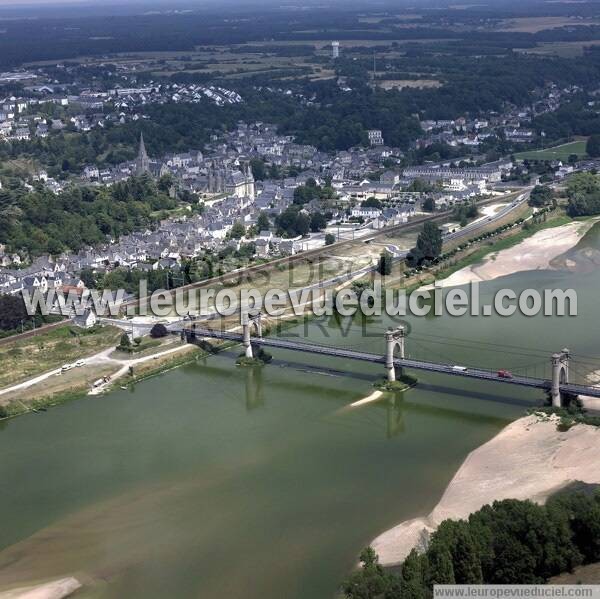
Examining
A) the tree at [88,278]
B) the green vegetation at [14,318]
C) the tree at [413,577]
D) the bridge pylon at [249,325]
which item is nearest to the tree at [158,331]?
the bridge pylon at [249,325]

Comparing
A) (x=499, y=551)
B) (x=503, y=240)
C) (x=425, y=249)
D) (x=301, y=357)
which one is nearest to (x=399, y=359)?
(x=301, y=357)

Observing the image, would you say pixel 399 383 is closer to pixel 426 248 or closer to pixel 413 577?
pixel 413 577

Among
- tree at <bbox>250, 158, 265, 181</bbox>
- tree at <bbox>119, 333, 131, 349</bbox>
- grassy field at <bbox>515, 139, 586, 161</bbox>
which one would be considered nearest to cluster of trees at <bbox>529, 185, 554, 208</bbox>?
grassy field at <bbox>515, 139, 586, 161</bbox>

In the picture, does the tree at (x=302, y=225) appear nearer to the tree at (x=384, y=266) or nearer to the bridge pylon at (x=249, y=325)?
the tree at (x=384, y=266)

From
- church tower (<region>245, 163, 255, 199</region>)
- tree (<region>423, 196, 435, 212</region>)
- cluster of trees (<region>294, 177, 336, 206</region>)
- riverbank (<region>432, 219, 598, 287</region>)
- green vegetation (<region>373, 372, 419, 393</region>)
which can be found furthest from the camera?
church tower (<region>245, 163, 255, 199</region>)

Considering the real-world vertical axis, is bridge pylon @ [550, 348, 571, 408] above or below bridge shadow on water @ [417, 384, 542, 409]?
above

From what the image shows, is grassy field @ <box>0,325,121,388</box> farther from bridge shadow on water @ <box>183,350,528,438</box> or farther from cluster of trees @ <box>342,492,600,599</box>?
cluster of trees @ <box>342,492,600,599</box>

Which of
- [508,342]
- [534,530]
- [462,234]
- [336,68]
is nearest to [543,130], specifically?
[462,234]
